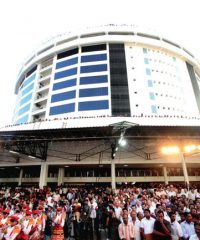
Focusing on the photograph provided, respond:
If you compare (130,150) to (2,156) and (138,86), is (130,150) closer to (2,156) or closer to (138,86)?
(2,156)

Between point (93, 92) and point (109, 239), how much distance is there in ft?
98.4

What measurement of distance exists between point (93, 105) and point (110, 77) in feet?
23.5

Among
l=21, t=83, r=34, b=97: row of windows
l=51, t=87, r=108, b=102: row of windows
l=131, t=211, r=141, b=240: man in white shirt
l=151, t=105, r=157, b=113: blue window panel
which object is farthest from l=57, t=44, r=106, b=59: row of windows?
l=131, t=211, r=141, b=240: man in white shirt

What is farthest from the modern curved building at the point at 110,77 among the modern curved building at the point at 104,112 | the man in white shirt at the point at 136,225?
the man in white shirt at the point at 136,225

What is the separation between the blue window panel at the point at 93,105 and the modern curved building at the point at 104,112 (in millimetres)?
173

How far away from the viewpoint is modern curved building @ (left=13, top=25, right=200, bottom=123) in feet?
118

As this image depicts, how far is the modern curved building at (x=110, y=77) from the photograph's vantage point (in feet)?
118

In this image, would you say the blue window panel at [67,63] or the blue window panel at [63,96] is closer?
the blue window panel at [63,96]

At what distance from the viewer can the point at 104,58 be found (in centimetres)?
4122

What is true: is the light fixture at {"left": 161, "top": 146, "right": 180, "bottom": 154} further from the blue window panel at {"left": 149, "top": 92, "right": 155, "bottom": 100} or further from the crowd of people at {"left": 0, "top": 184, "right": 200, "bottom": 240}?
the blue window panel at {"left": 149, "top": 92, "right": 155, "bottom": 100}

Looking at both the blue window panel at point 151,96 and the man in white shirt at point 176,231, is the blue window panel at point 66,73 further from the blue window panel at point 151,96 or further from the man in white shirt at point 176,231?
the man in white shirt at point 176,231

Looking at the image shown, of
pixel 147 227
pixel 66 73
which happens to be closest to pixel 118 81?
pixel 66 73

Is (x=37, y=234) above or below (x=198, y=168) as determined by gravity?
below

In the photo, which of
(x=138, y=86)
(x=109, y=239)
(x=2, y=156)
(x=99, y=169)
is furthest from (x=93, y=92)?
(x=109, y=239)
